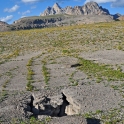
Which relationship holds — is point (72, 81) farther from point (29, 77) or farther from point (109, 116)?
point (109, 116)

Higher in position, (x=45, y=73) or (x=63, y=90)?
(x=45, y=73)

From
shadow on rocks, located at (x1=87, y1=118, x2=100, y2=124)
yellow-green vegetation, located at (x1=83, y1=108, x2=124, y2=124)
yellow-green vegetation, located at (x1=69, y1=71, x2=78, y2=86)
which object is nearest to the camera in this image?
yellow-green vegetation, located at (x1=83, y1=108, x2=124, y2=124)

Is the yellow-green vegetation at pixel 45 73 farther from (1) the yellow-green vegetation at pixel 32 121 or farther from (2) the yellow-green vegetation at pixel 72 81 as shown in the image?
(1) the yellow-green vegetation at pixel 32 121

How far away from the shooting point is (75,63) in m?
39.8

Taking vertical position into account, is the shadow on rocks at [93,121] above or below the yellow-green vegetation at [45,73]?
below

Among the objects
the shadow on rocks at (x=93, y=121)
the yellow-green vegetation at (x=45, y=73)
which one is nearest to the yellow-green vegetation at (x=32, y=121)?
the shadow on rocks at (x=93, y=121)

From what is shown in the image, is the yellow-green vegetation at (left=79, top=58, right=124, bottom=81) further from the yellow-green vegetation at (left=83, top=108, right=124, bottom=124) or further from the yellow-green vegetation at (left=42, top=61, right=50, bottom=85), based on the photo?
the yellow-green vegetation at (left=83, top=108, right=124, bottom=124)

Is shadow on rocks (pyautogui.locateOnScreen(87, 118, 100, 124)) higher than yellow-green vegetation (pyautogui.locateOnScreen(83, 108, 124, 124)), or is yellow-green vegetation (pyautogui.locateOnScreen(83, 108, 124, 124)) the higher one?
yellow-green vegetation (pyautogui.locateOnScreen(83, 108, 124, 124))

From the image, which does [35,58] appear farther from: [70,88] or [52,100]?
[52,100]

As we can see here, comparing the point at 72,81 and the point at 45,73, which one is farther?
the point at 45,73

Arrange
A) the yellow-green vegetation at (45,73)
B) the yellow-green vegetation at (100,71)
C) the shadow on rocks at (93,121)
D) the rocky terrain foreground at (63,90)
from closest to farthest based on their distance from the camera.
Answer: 1. the shadow on rocks at (93,121)
2. the rocky terrain foreground at (63,90)
3. the yellow-green vegetation at (100,71)
4. the yellow-green vegetation at (45,73)

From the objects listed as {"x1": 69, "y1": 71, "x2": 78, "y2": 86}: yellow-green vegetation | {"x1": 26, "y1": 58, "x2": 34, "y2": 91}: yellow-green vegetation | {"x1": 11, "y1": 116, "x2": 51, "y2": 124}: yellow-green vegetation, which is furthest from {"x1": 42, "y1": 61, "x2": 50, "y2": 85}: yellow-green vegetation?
{"x1": 11, "y1": 116, "x2": 51, "y2": 124}: yellow-green vegetation

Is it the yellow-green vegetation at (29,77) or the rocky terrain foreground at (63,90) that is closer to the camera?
the rocky terrain foreground at (63,90)

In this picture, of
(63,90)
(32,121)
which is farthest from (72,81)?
(32,121)
